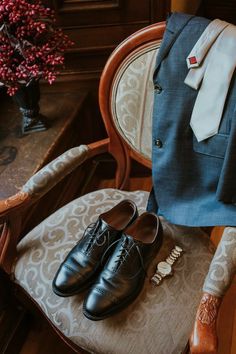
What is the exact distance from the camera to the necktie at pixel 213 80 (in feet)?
2.53

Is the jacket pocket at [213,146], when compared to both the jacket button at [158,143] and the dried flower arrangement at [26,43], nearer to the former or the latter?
the jacket button at [158,143]

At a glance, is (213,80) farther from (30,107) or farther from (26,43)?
(30,107)

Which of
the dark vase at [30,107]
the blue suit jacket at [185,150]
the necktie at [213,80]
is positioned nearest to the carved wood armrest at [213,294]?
the blue suit jacket at [185,150]

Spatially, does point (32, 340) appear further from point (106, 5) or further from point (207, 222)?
point (106, 5)

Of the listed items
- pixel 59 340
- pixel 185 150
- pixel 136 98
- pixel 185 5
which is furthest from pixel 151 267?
pixel 185 5

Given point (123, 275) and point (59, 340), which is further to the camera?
point (59, 340)

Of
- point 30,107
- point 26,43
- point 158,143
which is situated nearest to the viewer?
point 158,143

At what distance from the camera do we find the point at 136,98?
93cm

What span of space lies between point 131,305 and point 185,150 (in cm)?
39

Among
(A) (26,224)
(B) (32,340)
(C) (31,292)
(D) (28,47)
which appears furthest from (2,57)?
(B) (32,340)

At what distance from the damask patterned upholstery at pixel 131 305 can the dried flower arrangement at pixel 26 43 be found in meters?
0.41

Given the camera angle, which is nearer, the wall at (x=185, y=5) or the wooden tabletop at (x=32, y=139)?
the wooden tabletop at (x=32, y=139)

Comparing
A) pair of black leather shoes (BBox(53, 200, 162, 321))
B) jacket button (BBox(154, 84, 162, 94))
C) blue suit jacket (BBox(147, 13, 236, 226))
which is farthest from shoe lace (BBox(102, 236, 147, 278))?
jacket button (BBox(154, 84, 162, 94))

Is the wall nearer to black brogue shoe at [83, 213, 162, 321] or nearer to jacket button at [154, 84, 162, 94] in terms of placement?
jacket button at [154, 84, 162, 94]
